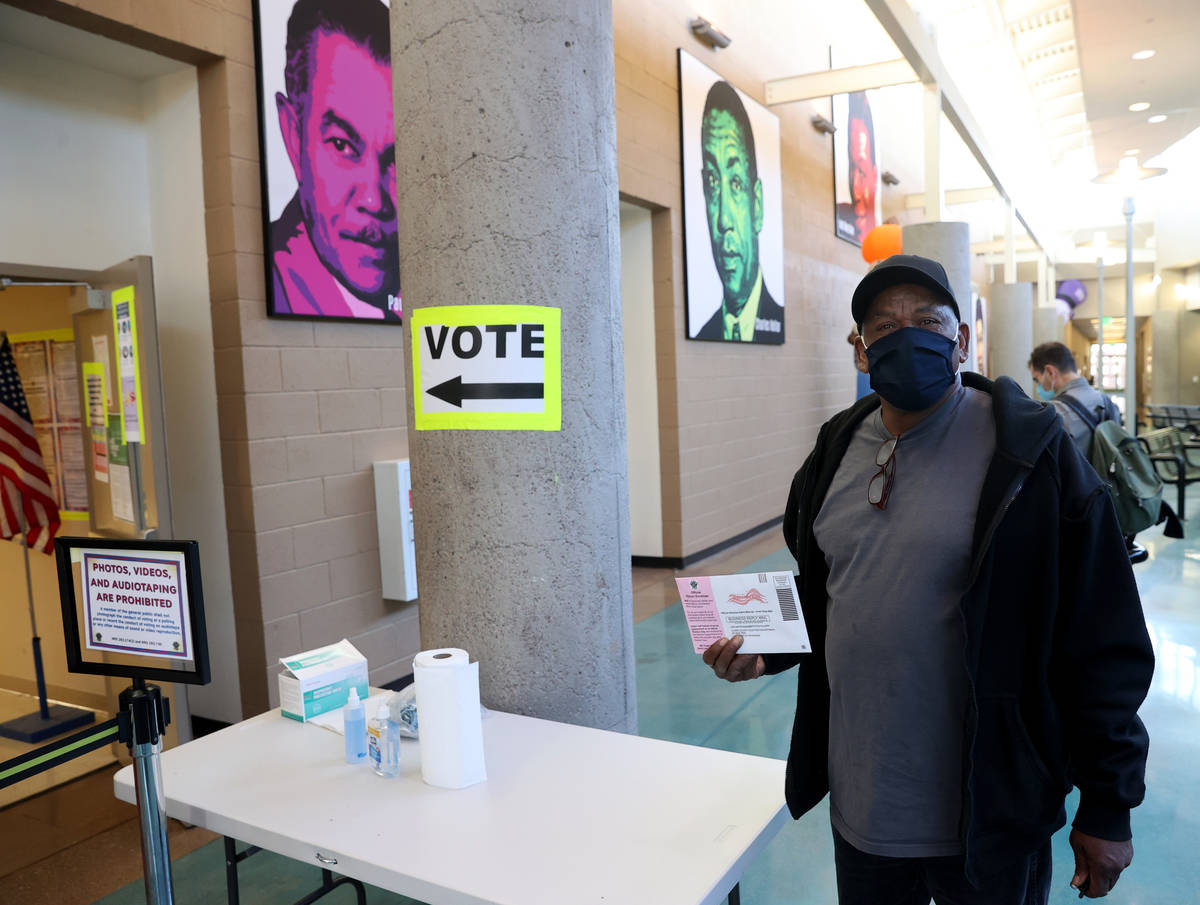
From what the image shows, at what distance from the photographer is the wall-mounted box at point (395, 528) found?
13.1 ft

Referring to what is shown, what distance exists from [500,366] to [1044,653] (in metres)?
1.19

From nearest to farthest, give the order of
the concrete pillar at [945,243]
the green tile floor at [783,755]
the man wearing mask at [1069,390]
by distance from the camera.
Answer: the green tile floor at [783,755] → the man wearing mask at [1069,390] → the concrete pillar at [945,243]

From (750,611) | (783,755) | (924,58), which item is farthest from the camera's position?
(924,58)

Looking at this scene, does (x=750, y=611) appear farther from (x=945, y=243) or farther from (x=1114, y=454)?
(x=945, y=243)

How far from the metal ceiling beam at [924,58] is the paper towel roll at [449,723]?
20.1ft

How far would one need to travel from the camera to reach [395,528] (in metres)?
4.03

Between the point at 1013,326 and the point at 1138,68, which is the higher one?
the point at 1138,68

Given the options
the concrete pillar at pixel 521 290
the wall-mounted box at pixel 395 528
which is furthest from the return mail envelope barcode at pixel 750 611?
the wall-mounted box at pixel 395 528

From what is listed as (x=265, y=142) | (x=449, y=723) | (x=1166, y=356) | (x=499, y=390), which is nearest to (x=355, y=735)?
(x=449, y=723)

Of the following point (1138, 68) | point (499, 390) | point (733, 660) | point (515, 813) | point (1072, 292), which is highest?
point (1138, 68)

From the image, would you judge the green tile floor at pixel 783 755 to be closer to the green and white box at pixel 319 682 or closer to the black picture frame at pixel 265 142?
the green and white box at pixel 319 682

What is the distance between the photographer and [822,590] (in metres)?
1.61

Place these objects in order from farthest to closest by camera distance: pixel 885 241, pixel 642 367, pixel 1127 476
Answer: pixel 885 241 → pixel 642 367 → pixel 1127 476

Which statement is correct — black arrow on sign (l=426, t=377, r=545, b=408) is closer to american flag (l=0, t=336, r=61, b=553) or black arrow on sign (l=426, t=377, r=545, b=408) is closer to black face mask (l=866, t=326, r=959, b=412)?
black face mask (l=866, t=326, r=959, b=412)
